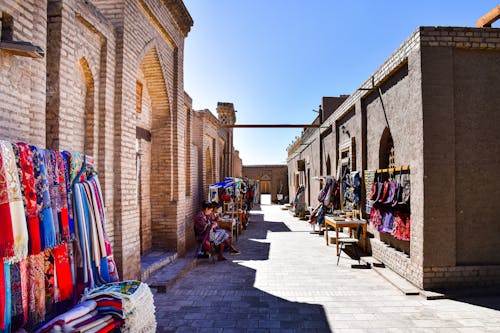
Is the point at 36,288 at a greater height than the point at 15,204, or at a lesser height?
lesser

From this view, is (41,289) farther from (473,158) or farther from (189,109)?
(189,109)

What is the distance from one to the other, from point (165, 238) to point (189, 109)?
3.92 metres

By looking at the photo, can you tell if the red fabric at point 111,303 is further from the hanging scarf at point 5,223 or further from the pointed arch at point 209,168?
the pointed arch at point 209,168

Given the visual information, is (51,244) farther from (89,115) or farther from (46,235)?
(89,115)

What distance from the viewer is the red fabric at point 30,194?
2.75 meters

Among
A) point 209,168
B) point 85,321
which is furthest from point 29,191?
point 209,168

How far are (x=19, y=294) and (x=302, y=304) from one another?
362cm

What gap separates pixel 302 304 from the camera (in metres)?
4.92

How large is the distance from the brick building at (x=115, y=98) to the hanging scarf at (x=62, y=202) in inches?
14.8

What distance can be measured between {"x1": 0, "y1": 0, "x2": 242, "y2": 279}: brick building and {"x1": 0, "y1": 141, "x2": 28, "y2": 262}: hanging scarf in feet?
1.86

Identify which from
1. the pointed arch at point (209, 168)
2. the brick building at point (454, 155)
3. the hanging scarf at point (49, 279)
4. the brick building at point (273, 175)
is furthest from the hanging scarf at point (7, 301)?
the brick building at point (273, 175)

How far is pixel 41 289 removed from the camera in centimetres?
296

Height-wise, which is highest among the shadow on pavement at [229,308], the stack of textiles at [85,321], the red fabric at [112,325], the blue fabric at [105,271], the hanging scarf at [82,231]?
the hanging scarf at [82,231]

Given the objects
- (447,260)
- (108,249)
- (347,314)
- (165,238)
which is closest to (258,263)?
(165,238)
